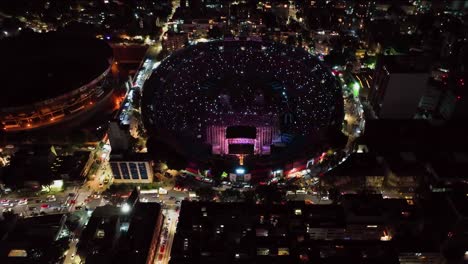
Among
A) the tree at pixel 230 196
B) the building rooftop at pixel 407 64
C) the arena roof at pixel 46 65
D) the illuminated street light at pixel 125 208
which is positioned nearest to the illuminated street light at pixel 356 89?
the building rooftop at pixel 407 64

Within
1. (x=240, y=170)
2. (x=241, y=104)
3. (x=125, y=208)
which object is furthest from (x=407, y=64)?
(x=125, y=208)

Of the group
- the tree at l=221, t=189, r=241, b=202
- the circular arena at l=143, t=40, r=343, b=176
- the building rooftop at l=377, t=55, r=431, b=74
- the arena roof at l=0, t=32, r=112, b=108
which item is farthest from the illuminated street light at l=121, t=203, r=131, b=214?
the building rooftop at l=377, t=55, r=431, b=74

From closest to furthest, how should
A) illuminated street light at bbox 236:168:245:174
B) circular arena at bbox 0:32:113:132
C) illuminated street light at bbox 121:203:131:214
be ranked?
illuminated street light at bbox 121:203:131:214, illuminated street light at bbox 236:168:245:174, circular arena at bbox 0:32:113:132

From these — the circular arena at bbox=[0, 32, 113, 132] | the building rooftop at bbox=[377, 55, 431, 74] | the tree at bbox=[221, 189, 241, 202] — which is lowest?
the tree at bbox=[221, 189, 241, 202]

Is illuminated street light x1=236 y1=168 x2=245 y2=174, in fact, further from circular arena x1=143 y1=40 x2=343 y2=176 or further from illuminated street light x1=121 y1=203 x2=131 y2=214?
illuminated street light x1=121 y1=203 x2=131 y2=214

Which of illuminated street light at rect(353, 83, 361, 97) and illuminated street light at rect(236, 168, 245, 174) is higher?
illuminated street light at rect(353, 83, 361, 97)

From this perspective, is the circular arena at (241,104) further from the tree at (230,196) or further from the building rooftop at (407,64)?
the building rooftop at (407,64)
